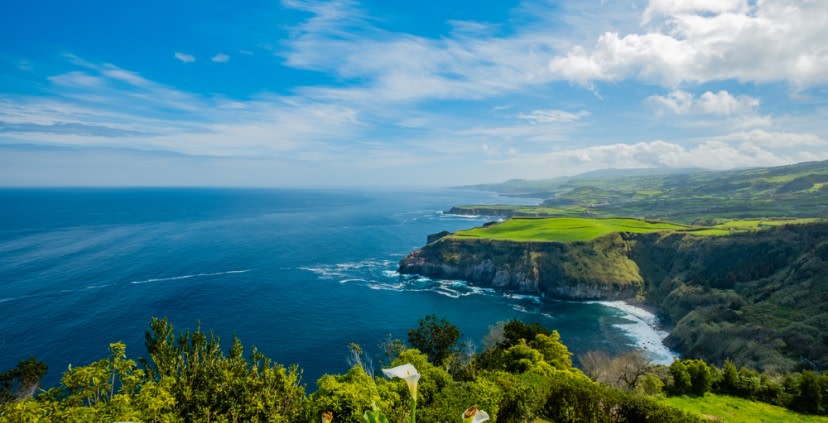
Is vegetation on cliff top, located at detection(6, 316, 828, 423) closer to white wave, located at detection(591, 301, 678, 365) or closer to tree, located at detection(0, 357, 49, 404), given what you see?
tree, located at detection(0, 357, 49, 404)

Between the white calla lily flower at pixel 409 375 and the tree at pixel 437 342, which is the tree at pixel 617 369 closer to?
the tree at pixel 437 342

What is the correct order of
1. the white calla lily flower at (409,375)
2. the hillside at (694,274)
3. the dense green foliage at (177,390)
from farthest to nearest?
the hillside at (694,274)
the dense green foliage at (177,390)
the white calla lily flower at (409,375)

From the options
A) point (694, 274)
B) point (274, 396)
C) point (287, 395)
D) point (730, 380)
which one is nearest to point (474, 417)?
point (274, 396)

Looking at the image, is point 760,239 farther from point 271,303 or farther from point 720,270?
point 271,303

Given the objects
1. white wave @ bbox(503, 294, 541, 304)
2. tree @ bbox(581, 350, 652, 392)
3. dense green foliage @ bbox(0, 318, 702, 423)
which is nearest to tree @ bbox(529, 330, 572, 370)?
tree @ bbox(581, 350, 652, 392)

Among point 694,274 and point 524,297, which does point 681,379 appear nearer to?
point 524,297

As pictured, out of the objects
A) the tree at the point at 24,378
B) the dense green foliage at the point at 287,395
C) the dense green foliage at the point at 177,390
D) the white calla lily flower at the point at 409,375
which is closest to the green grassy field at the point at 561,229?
the dense green foliage at the point at 287,395

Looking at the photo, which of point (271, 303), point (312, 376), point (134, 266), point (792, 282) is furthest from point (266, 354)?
point (792, 282)
